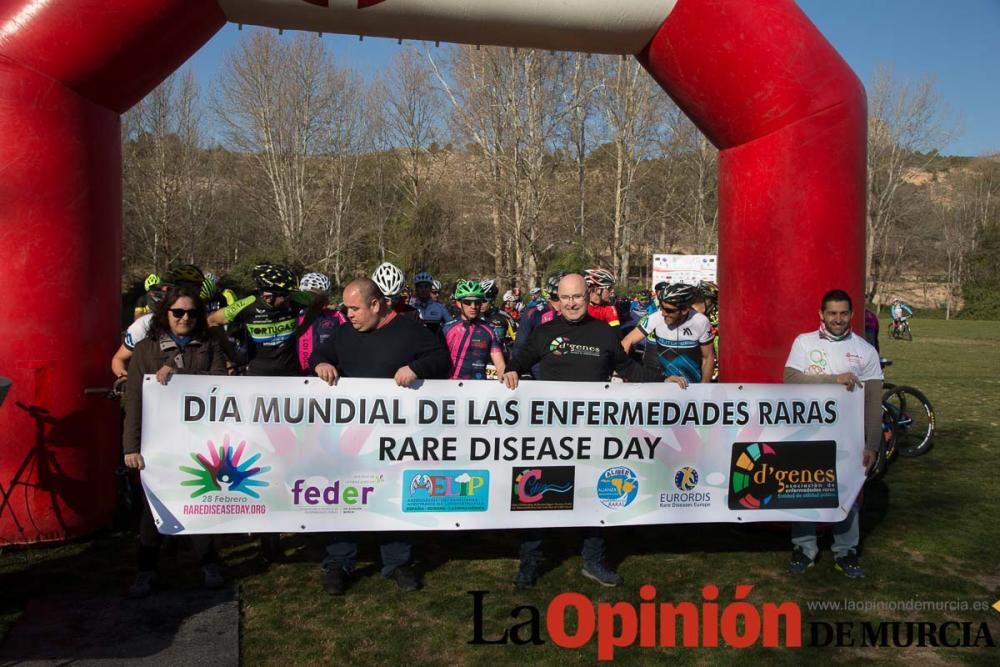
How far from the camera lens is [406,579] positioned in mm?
5219

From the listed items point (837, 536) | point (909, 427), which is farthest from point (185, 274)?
point (909, 427)

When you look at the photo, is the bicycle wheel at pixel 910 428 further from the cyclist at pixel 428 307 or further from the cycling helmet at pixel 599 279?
the cyclist at pixel 428 307

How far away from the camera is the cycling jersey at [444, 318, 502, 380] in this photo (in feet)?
22.6

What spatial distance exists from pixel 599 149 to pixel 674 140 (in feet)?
16.4

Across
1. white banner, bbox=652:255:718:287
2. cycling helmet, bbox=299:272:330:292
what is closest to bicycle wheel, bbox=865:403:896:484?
cycling helmet, bbox=299:272:330:292

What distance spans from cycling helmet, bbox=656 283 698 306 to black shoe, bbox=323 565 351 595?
344 centimetres

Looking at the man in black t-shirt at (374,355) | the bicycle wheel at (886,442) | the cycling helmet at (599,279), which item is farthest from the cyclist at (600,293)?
the man in black t-shirt at (374,355)

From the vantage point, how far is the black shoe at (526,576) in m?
5.28

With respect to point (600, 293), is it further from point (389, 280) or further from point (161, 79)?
point (161, 79)

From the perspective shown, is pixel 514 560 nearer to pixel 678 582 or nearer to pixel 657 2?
pixel 678 582

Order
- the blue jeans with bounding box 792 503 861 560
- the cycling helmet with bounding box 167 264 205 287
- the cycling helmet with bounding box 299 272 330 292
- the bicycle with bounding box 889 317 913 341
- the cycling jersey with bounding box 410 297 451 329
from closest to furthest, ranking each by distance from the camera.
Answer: the blue jeans with bounding box 792 503 861 560 < the cycling helmet with bounding box 167 264 205 287 < the cycling helmet with bounding box 299 272 330 292 < the cycling jersey with bounding box 410 297 451 329 < the bicycle with bounding box 889 317 913 341

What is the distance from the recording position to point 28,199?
559 cm

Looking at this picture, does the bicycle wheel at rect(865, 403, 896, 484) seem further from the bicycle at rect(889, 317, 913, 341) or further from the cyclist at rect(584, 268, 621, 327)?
the bicycle at rect(889, 317, 913, 341)

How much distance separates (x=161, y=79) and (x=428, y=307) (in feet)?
14.5
